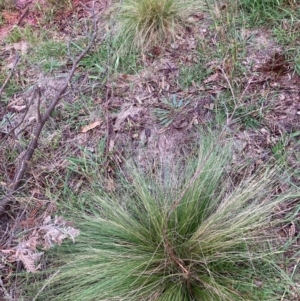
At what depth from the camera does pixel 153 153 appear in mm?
2500

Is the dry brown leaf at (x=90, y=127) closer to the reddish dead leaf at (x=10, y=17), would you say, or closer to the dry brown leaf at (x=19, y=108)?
the dry brown leaf at (x=19, y=108)

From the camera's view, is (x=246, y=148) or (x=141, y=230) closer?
(x=141, y=230)

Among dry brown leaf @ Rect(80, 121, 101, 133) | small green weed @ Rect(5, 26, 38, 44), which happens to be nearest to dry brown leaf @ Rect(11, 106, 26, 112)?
dry brown leaf @ Rect(80, 121, 101, 133)

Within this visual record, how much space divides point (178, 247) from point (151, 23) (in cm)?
180

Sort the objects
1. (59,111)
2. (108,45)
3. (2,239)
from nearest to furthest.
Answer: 1. (2,239)
2. (59,111)
3. (108,45)

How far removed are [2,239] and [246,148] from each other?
144cm

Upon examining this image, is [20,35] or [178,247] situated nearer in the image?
[178,247]

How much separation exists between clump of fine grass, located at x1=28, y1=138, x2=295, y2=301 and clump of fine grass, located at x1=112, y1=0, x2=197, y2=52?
1293mm

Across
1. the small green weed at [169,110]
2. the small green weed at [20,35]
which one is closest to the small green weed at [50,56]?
the small green weed at [20,35]

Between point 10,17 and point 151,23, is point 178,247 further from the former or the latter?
point 10,17

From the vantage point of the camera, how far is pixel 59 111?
2.86 metres

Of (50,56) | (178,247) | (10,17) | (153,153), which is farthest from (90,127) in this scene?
(10,17)

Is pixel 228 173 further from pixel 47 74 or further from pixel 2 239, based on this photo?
pixel 47 74

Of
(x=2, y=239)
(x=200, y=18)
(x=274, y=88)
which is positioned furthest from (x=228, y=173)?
(x=200, y=18)
